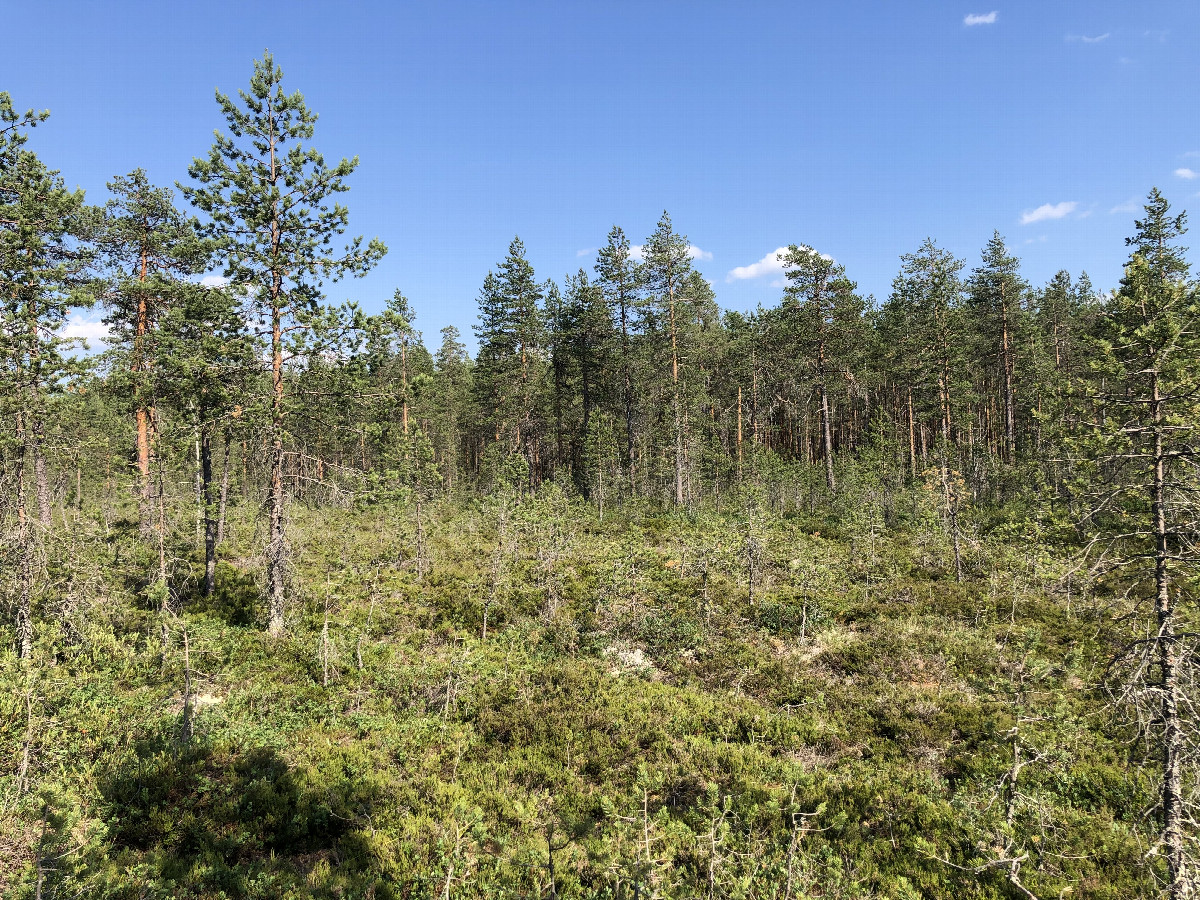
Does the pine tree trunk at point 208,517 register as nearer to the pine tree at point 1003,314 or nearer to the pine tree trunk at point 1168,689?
the pine tree trunk at point 1168,689

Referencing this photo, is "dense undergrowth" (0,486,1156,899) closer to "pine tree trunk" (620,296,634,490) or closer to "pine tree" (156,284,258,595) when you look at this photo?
"pine tree" (156,284,258,595)

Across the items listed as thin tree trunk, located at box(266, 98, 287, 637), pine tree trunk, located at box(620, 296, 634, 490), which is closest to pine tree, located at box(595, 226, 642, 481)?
pine tree trunk, located at box(620, 296, 634, 490)

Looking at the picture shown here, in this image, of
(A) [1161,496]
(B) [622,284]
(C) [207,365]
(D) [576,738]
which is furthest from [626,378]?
(A) [1161,496]

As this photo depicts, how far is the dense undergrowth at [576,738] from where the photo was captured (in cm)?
611

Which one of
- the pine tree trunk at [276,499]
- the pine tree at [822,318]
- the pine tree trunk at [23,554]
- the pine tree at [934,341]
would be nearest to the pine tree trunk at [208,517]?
the pine tree trunk at [276,499]

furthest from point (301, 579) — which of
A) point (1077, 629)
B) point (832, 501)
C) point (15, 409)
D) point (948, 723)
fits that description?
point (832, 501)

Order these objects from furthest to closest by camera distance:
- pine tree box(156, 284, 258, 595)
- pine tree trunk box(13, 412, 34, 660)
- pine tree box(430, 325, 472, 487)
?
1. pine tree box(430, 325, 472, 487)
2. pine tree box(156, 284, 258, 595)
3. pine tree trunk box(13, 412, 34, 660)

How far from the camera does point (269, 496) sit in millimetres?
13453

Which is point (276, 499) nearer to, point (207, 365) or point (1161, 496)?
point (207, 365)

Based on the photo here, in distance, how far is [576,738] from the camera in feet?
30.0

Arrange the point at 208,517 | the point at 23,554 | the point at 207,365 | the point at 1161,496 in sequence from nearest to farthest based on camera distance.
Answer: the point at 1161,496 < the point at 23,554 < the point at 207,365 < the point at 208,517

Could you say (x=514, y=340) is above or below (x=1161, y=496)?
above

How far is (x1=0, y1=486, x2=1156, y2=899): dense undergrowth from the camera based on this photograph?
20.1 feet

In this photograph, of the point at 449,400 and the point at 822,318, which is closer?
the point at 822,318
